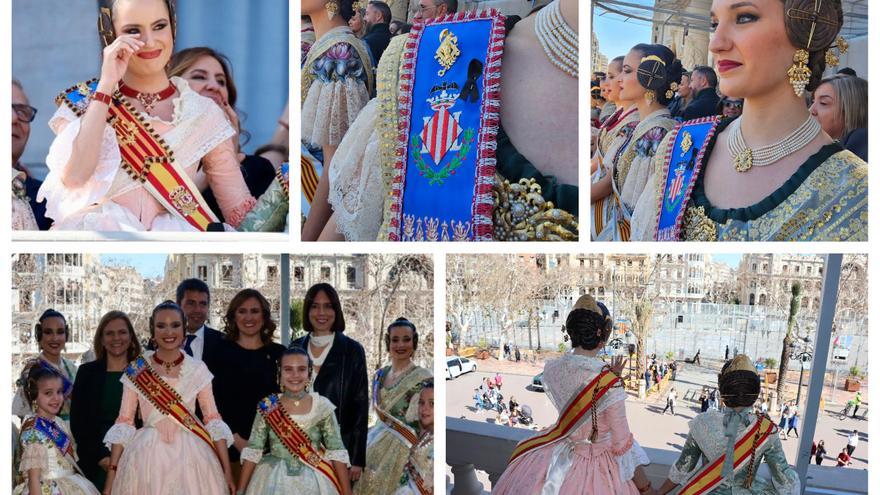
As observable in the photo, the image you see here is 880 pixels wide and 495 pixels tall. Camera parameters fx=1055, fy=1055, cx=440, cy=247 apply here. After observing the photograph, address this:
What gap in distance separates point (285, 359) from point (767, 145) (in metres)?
1.96

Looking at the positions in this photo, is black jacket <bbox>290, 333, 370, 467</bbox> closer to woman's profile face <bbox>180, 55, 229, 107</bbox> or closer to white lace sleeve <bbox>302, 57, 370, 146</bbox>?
white lace sleeve <bbox>302, 57, 370, 146</bbox>

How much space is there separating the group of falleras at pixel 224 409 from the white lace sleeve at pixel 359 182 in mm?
277

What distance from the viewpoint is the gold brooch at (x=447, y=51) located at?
13.2 feet

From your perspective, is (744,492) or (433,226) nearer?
(744,492)

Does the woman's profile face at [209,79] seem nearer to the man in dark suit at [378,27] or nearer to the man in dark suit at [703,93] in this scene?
A: the man in dark suit at [378,27]

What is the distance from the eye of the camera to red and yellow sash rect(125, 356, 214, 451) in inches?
158

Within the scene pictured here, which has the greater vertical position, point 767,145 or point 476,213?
point 767,145

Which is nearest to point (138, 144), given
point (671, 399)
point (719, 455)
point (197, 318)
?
point (197, 318)

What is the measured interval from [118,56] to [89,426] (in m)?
1.42

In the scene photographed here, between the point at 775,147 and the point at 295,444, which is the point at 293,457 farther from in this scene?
the point at 775,147

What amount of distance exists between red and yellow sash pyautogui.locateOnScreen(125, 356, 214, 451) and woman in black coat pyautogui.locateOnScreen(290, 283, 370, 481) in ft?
1.56

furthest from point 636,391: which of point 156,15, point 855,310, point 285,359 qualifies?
point 156,15
